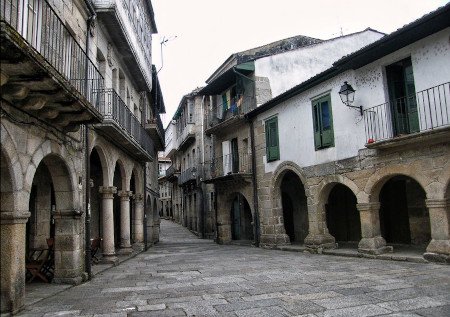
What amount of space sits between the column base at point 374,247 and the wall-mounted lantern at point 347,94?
→ 3718 mm

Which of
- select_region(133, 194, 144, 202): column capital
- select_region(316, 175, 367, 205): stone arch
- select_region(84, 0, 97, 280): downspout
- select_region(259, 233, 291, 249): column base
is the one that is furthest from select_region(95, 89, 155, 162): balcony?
select_region(316, 175, 367, 205): stone arch

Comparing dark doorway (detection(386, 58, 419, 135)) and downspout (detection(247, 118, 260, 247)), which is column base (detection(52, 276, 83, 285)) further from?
downspout (detection(247, 118, 260, 247))

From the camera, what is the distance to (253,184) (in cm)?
1716

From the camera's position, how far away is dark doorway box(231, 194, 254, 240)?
68.9 ft

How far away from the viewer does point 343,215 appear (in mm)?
15789

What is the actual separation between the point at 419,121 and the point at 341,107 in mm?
2889

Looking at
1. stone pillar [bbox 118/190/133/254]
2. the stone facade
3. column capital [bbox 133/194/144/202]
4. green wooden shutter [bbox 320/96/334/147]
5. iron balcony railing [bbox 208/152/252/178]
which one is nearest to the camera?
the stone facade

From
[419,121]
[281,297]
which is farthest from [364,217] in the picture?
[281,297]

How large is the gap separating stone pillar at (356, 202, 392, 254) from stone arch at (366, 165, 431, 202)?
0.27m

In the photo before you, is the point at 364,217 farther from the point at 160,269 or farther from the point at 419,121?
the point at 160,269

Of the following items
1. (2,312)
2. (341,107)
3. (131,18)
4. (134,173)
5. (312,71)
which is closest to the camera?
(2,312)

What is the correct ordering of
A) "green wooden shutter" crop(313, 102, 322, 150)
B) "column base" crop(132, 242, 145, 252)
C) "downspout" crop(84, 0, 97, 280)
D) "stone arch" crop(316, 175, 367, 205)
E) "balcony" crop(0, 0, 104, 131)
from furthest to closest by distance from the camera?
"column base" crop(132, 242, 145, 252), "green wooden shutter" crop(313, 102, 322, 150), "stone arch" crop(316, 175, 367, 205), "downspout" crop(84, 0, 97, 280), "balcony" crop(0, 0, 104, 131)

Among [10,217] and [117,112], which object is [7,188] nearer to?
[10,217]

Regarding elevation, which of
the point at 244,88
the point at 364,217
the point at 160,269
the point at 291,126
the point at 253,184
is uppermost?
the point at 244,88
